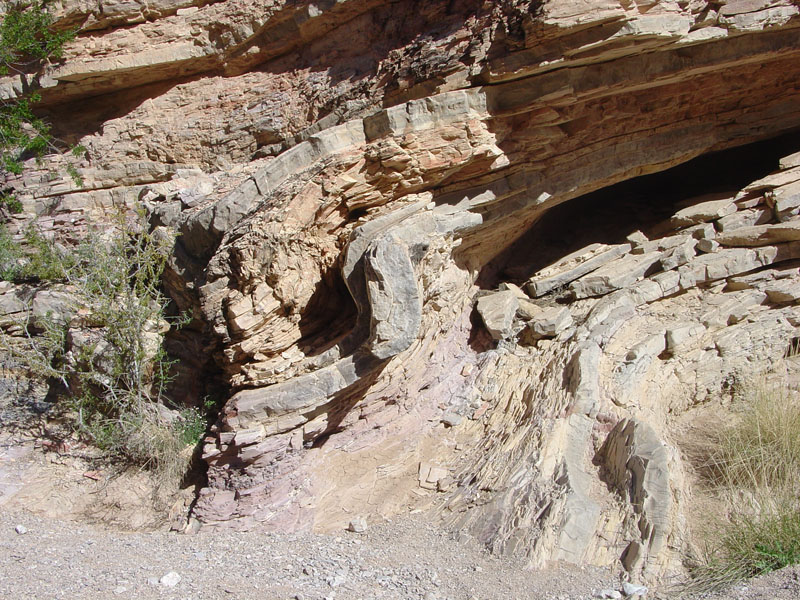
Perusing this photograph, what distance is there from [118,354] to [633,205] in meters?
6.37

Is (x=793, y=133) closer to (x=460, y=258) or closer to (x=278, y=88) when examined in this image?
(x=460, y=258)

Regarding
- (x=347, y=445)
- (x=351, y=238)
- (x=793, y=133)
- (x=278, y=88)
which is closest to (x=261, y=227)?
(x=351, y=238)

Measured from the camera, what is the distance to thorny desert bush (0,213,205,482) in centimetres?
600

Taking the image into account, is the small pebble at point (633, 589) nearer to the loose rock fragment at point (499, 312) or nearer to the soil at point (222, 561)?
the soil at point (222, 561)

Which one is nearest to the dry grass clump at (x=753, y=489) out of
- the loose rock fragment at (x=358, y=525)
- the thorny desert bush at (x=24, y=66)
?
the loose rock fragment at (x=358, y=525)

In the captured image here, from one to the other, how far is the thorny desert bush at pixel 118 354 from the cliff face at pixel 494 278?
0.42 m

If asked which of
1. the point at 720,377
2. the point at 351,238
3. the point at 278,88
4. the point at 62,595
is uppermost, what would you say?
the point at 278,88

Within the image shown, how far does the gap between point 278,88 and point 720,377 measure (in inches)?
242

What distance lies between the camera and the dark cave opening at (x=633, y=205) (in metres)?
7.11

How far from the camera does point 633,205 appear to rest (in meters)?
7.63

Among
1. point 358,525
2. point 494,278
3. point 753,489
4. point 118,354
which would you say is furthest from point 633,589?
point 118,354

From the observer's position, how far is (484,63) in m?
5.62

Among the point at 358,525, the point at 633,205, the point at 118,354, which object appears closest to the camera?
the point at 358,525

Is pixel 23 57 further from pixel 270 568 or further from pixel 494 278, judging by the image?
pixel 270 568
